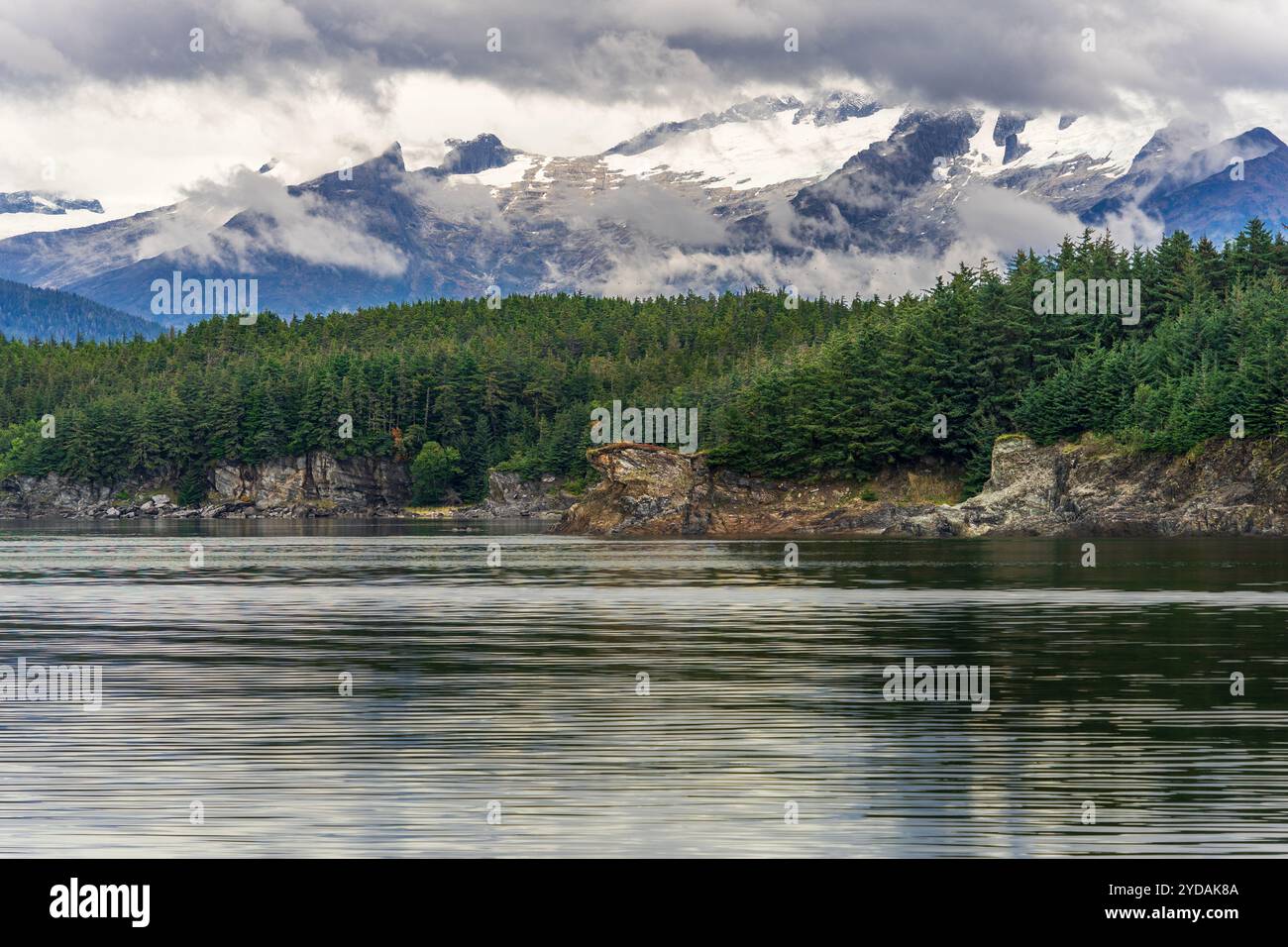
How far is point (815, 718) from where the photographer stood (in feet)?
101

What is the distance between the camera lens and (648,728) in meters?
29.5

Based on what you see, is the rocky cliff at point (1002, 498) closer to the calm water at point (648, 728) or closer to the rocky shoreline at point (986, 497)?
the rocky shoreline at point (986, 497)

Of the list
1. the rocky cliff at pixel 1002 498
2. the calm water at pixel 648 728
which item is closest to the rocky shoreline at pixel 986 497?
the rocky cliff at pixel 1002 498

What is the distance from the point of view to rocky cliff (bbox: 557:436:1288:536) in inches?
5305

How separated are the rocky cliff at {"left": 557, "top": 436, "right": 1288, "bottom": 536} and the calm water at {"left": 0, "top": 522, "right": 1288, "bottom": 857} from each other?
245ft

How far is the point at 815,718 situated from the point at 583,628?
1996 cm

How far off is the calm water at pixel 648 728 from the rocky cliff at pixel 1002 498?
74622 mm

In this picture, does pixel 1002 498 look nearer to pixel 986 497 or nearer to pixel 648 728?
pixel 986 497

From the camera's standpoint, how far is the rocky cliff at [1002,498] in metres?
135

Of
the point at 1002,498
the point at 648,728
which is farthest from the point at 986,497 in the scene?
the point at 648,728

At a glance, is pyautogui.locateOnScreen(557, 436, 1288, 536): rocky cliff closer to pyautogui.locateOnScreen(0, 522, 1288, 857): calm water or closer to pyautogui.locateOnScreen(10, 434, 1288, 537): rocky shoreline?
pyautogui.locateOnScreen(10, 434, 1288, 537): rocky shoreline

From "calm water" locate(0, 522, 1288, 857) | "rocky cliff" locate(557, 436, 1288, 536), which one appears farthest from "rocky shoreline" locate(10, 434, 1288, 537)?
"calm water" locate(0, 522, 1288, 857)
